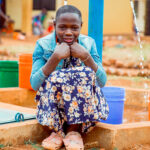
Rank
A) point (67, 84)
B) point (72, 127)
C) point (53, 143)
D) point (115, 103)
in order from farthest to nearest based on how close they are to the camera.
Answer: point (115, 103), point (72, 127), point (53, 143), point (67, 84)

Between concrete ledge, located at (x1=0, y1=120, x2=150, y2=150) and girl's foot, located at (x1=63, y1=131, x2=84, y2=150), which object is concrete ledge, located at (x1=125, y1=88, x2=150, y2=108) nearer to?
concrete ledge, located at (x1=0, y1=120, x2=150, y2=150)

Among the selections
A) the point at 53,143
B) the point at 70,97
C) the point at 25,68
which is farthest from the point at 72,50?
the point at 25,68

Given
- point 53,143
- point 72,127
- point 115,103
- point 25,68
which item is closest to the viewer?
point 53,143

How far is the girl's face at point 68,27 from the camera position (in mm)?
2965

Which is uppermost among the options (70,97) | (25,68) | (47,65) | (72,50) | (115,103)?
(72,50)

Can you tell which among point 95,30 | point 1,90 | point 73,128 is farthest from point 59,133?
point 1,90

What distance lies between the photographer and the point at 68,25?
9.74 feet

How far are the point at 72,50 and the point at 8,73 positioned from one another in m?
2.54

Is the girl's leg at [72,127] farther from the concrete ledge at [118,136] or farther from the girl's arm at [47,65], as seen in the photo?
the girl's arm at [47,65]

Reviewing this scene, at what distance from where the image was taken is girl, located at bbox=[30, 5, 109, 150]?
282 cm

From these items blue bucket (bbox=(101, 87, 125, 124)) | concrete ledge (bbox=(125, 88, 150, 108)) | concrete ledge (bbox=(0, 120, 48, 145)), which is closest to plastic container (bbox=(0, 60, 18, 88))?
concrete ledge (bbox=(125, 88, 150, 108))

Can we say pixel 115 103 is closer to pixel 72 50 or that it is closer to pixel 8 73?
pixel 72 50

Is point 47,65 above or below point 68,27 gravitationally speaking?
below

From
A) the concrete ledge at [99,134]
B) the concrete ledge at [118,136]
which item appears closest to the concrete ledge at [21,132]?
the concrete ledge at [99,134]
